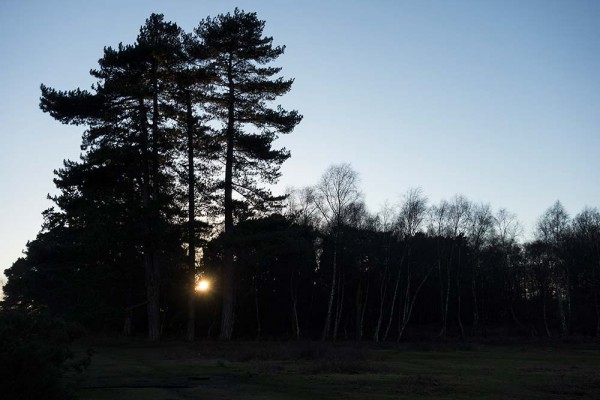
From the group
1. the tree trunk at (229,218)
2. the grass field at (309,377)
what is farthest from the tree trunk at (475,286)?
the tree trunk at (229,218)

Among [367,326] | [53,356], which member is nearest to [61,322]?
[53,356]

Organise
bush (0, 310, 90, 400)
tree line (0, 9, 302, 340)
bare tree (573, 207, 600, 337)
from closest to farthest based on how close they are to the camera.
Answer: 1. bush (0, 310, 90, 400)
2. tree line (0, 9, 302, 340)
3. bare tree (573, 207, 600, 337)

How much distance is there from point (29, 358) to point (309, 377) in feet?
42.0

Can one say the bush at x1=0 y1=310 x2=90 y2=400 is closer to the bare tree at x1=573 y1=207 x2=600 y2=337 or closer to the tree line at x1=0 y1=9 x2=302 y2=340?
the tree line at x1=0 y1=9 x2=302 y2=340

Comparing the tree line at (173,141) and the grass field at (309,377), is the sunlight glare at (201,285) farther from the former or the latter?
the grass field at (309,377)

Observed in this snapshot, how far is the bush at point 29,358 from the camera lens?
10312mm

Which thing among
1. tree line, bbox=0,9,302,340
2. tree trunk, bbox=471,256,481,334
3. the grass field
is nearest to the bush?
the grass field

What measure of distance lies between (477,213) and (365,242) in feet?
55.0

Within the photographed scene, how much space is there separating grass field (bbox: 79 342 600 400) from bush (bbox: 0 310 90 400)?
5148mm

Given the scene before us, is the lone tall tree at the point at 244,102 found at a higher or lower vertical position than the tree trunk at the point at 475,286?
higher

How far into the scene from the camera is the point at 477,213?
68.9 meters

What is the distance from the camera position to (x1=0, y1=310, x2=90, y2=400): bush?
33.8 feet

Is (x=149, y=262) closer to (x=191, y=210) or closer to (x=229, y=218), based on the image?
(x=191, y=210)

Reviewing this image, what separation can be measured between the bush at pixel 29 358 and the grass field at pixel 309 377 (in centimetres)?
515
